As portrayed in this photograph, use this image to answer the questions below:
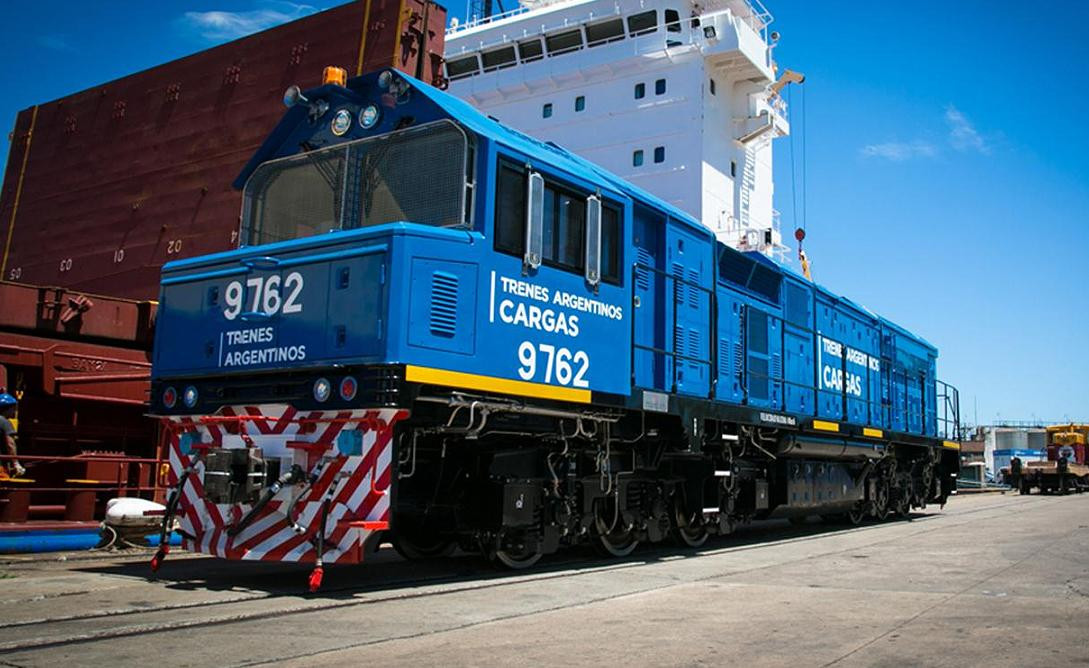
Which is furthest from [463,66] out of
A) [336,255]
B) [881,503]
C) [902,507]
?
[336,255]

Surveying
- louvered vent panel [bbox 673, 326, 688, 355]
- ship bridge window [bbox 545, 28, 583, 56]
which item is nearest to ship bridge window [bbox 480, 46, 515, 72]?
ship bridge window [bbox 545, 28, 583, 56]

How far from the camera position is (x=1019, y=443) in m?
92.2

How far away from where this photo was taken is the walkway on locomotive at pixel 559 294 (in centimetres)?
660

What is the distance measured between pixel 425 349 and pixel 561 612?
78.8 inches

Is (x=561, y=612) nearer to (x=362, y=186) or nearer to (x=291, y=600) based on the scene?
(x=291, y=600)

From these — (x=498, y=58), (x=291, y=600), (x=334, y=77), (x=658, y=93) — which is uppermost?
(x=498, y=58)

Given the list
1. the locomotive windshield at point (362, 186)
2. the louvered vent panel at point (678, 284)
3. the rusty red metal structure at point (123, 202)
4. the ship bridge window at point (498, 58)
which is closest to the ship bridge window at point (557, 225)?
the locomotive windshield at point (362, 186)

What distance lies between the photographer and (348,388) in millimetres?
6438

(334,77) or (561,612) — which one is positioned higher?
(334,77)

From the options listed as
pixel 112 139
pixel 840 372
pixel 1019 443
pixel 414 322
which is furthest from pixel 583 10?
pixel 1019 443

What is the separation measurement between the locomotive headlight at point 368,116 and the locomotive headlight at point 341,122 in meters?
0.12

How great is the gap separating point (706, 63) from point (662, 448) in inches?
853

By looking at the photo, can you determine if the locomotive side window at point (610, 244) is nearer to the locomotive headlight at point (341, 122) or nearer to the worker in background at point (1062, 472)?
the locomotive headlight at point (341, 122)

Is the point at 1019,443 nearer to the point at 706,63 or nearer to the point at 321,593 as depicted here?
the point at 706,63
